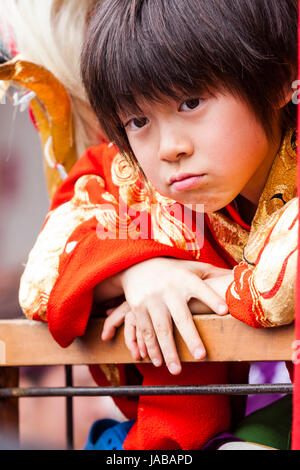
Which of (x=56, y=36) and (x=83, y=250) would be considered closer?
(x=83, y=250)

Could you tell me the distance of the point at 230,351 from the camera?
497mm

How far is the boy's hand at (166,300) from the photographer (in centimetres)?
51

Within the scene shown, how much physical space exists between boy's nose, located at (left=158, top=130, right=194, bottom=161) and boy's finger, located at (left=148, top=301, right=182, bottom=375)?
13cm

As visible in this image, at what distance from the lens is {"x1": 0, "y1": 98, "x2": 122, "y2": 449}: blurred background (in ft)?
3.73

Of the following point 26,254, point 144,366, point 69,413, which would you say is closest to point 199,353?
point 144,366

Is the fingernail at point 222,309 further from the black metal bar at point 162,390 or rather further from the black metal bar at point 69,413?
the black metal bar at point 69,413

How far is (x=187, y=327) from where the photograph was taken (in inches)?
20.0

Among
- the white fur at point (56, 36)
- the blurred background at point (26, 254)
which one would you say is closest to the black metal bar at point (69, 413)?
the blurred background at point (26, 254)

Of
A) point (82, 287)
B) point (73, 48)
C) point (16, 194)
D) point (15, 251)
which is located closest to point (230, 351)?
point (82, 287)

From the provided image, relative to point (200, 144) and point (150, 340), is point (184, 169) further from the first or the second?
point (150, 340)

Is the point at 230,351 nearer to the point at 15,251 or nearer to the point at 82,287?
the point at 82,287

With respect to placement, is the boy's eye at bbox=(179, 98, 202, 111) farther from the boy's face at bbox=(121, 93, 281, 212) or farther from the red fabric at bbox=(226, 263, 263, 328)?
the red fabric at bbox=(226, 263, 263, 328)

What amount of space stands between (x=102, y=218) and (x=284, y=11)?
262mm

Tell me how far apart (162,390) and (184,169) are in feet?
0.62
